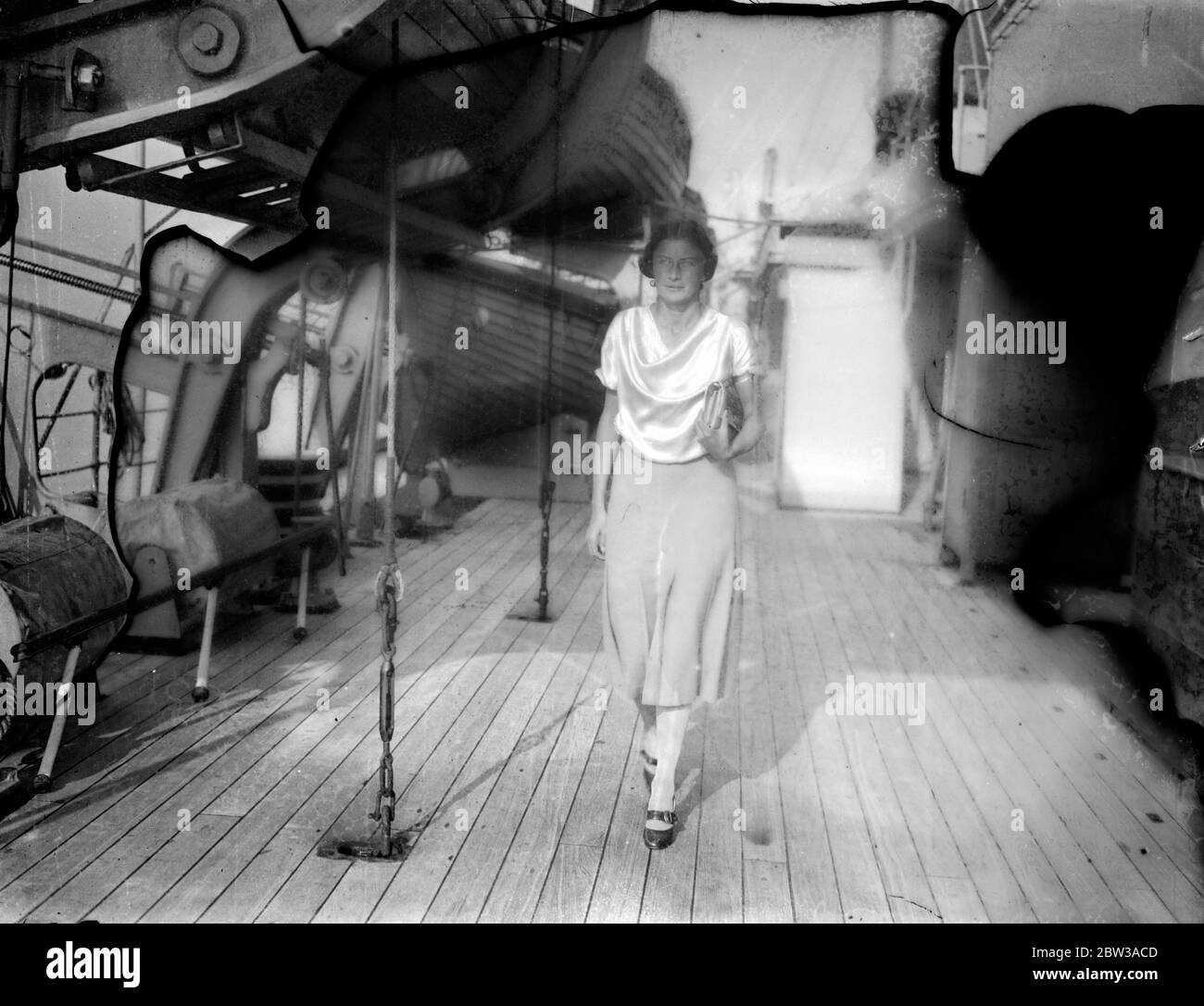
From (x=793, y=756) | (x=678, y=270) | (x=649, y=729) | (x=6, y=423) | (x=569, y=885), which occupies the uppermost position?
(x=678, y=270)

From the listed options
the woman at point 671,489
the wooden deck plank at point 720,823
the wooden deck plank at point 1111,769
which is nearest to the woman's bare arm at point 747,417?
the woman at point 671,489

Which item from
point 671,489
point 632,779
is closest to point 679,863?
point 632,779

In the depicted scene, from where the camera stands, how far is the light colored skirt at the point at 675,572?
9.78ft

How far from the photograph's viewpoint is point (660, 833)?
9.65 ft

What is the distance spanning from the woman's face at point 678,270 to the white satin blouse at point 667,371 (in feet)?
0.24

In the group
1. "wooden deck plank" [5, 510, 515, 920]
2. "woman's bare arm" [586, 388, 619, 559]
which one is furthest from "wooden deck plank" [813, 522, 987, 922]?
"wooden deck plank" [5, 510, 515, 920]

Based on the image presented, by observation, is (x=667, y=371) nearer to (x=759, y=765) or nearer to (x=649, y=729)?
(x=649, y=729)

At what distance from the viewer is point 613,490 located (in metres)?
3.08

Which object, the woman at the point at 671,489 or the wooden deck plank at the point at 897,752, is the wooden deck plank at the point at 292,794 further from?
the wooden deck plank at the point at 897,752

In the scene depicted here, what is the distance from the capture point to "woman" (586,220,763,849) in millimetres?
2893

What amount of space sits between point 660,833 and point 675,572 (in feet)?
2.48

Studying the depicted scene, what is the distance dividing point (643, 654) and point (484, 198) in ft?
5.96

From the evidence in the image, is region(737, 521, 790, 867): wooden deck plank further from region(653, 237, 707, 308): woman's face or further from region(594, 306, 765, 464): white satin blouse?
region(653, 237, 707, 308): woman's face

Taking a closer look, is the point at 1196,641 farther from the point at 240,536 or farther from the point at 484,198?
the point at 240,536
